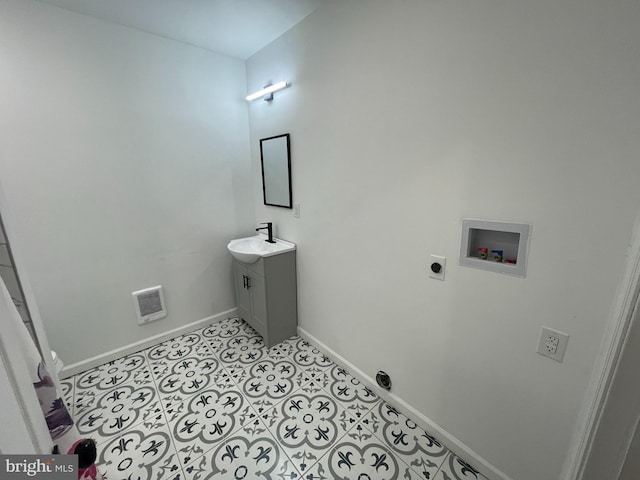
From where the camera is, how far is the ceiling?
162cm

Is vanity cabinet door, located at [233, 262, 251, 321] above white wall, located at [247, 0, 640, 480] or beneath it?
beneath

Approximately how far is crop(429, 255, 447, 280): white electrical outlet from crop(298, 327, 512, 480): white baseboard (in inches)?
35.0

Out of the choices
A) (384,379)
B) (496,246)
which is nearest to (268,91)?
A: (496,246)

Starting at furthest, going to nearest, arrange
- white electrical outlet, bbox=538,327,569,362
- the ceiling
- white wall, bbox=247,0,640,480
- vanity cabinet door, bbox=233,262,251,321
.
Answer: vanity cabinet door, bbox=233,262,251,321, the ceiling, white electrical outlet, bbox=538,327,569,362, white wall, bbox=247,0,640,480

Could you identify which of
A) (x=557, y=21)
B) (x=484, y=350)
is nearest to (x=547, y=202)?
(x=557, y=21)

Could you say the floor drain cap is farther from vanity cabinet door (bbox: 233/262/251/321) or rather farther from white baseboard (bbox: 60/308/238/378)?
white baseboard (bbox: 60/308/238/378)

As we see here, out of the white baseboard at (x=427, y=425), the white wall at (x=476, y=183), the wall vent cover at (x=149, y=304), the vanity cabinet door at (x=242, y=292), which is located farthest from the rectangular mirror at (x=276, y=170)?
the white baseboard at (x=427, y=425)

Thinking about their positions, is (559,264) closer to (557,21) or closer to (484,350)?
(484,350)

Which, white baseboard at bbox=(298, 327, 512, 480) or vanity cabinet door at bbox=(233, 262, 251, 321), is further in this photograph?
vanity cabinet door at bbox=(233, 262, 251, 321)

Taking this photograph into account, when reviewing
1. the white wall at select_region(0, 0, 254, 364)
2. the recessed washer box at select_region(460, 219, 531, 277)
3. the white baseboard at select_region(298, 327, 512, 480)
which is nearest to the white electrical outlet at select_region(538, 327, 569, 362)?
the recessed washer box at select_region(460, 219, 531, 277)

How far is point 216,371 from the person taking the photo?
2020mm

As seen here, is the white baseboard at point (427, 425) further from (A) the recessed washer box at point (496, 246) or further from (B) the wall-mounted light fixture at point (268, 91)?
(B) the wall-mounted light fixture at point (268, 91)

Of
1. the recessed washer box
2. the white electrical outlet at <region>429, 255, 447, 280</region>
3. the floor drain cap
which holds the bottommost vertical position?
the floor drain cap

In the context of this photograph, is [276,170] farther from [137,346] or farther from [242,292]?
[137,346]
